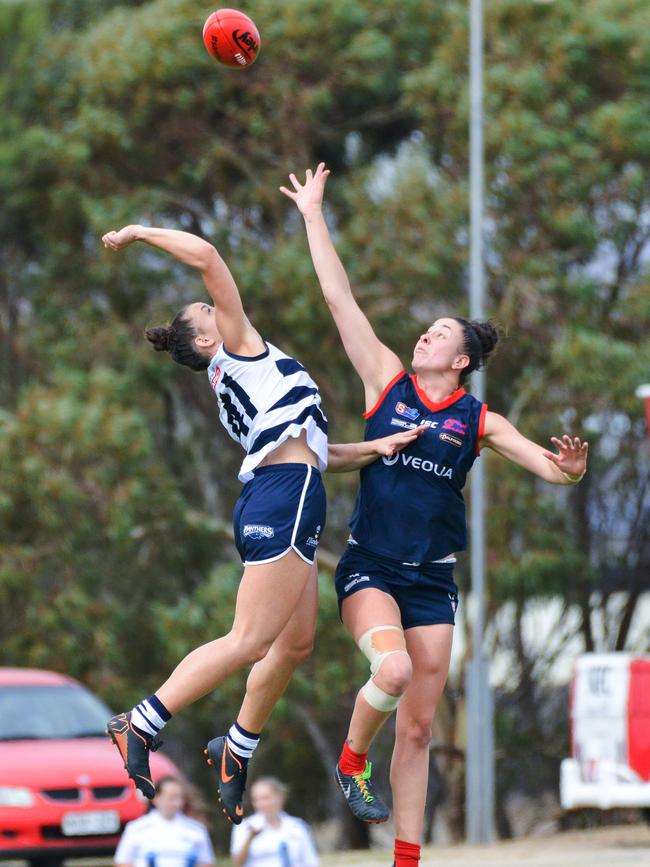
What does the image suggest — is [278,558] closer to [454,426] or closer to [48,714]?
[454,426]

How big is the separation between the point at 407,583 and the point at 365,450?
0.58 metres

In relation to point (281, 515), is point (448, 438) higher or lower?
higher

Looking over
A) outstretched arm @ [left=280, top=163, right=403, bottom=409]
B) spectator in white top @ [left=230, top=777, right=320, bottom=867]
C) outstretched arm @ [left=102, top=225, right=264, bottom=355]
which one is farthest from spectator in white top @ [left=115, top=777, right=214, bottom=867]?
outstretched arm @ [left=102, top=225, right=264, bottom=355]

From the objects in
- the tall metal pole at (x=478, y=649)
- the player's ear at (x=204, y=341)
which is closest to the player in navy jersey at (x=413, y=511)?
the player's ear at (x=204, y=341)

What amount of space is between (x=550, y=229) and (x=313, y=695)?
274 inches

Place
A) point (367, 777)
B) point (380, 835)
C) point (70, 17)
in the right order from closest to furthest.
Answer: point (367, 777) < point (70, 17) < point (380, 835)

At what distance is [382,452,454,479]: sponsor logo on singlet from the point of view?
6.64m

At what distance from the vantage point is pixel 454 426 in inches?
262

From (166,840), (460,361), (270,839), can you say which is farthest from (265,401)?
(270,839)

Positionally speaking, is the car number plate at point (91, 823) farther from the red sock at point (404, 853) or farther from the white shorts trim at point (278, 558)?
the white shorts trim at point (278, 558)

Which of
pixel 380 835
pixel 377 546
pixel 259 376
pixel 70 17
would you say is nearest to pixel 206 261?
pixel 259 376

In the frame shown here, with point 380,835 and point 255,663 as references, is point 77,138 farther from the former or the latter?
point 255,663

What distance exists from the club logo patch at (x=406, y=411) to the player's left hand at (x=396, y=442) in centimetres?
9

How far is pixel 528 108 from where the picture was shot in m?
21.1
